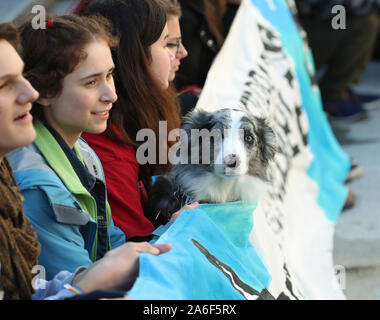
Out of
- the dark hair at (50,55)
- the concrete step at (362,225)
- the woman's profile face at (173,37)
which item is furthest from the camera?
the concrete step at (362,225)

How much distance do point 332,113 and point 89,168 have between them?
4509 mm

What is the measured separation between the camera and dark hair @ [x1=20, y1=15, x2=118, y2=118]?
77.0 inches

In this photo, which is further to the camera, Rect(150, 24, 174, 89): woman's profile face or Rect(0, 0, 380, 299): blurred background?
Rect(0, 0, 380, 299): blurred background

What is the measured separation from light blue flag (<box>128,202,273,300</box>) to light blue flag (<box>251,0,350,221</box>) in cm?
187

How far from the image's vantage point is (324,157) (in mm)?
4332

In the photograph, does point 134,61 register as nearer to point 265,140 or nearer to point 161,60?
point 161,60

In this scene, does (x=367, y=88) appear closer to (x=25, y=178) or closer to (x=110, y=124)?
(x=110, y=124)

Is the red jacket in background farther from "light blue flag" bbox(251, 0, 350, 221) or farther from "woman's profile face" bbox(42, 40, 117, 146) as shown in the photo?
"light blue flag" bbox(251, 0, 350, 221)

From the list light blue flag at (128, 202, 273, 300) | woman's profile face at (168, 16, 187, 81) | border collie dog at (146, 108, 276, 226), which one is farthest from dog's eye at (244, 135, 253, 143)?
woman's profile face at (168, 16, 187, 81)

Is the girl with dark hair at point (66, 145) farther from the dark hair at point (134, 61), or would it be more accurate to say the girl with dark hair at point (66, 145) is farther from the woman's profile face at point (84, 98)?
the dark hair at point (134, 61)

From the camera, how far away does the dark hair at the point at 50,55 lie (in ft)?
6.42

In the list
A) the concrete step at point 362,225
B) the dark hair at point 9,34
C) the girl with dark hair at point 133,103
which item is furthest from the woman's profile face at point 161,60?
the concrete step at point 362,225

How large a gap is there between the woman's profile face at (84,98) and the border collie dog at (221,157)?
403mm

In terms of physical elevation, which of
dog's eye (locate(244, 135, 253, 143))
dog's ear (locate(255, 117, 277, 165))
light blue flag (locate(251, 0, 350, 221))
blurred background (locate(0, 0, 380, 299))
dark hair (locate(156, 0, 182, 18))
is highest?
dark hair (locate(156, 0, 182, 18))
